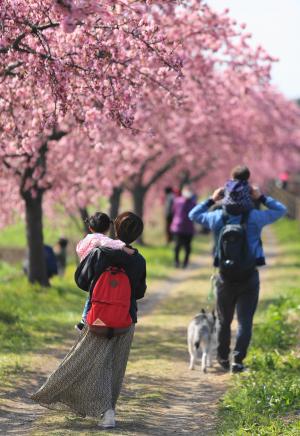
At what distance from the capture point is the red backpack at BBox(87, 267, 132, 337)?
7.92m

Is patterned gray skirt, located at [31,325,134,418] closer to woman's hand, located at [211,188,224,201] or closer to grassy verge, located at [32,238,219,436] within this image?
grassy verge, located at [32,238,219,436]

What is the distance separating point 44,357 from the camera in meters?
11.7

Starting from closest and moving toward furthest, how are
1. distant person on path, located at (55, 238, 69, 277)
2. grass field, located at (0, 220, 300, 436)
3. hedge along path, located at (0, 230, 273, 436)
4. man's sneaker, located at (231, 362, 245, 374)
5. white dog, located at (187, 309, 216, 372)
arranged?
hedge along path, located at (0, 230, 273, 436) < grass field, located at (0, 220, 300, 436) < man's sneaker, located at (231, 362, 245, 374) < white dog, located at (187, 309, 216, 372) < distant person on path, located at (55, 238, 69, 277)

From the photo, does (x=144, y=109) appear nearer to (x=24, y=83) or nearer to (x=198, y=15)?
(x=198, y=15)

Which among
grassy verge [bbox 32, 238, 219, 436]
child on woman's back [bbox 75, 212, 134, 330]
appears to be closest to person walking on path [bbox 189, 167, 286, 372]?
grassy verge [bbox 32, 238, 219, 436]

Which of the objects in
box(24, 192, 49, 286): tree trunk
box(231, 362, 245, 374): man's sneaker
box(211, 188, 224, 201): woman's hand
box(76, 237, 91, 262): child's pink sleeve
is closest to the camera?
box(76, 237, 91, 262): child's pink sleeve

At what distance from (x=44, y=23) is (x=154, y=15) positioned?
7.67 meters

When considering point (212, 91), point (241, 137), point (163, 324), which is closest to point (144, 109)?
point (212, 91)

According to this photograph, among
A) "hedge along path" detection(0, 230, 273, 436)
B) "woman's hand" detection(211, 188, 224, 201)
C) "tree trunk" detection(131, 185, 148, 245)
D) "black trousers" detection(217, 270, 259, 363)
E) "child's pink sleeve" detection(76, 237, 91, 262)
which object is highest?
"tree trunk" detection(131, 185, 148, 245)

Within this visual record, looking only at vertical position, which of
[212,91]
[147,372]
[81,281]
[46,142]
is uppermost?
[212,91]

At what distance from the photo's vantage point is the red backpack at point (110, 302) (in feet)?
26.0

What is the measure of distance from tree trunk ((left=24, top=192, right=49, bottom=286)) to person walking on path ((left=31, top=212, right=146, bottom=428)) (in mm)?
9793

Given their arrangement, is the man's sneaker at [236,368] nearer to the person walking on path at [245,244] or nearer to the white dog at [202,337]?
the person walking on path at [245,244]

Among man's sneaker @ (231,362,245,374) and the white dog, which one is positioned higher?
the white dog
